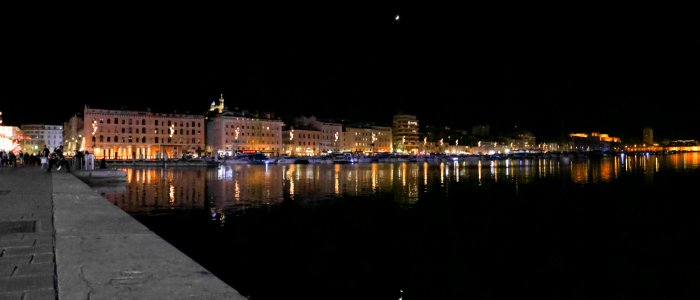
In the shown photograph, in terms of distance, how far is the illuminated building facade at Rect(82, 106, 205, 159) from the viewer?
9638 cm

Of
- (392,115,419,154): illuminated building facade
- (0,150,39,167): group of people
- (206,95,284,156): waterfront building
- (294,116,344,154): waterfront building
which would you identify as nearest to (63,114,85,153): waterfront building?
(206,95,284,156): waterfront building

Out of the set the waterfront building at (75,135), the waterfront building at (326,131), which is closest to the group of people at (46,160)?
the waterfront building at (75,135)

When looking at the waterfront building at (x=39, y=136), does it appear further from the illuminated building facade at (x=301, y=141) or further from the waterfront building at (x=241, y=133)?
the illuminated building facade at (x=301, y=141)

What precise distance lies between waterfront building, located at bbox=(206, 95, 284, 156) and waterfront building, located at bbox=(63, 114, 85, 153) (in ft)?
86.8

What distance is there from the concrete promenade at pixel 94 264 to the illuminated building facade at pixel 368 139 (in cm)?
14501

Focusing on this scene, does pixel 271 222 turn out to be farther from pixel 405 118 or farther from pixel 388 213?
pixel 405 118

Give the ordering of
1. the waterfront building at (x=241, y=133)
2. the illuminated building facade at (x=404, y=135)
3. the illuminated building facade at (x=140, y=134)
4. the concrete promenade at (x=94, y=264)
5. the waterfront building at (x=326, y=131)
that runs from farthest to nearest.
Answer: the illuminated building facade at (x=404, y=135), the waterfront building at (x=326, y=131), the waterfront building at (x=241, y=133), the illuminated building facade at (x=140, y=134), the concrete promenade at (x=94, y=264)

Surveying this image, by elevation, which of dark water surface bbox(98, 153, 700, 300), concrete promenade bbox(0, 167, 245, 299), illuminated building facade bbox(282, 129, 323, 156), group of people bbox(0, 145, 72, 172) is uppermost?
illuminated building facade bbox(282, 129, 323, 156)

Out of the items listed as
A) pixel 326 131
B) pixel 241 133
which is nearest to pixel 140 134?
pixel 241 133

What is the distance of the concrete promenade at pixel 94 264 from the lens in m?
4.11

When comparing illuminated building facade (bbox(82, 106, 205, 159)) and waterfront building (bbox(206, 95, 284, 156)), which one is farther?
waterfront building (bbox(206, 95, 284, 156))

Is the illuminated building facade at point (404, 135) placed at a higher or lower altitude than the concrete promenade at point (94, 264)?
higher

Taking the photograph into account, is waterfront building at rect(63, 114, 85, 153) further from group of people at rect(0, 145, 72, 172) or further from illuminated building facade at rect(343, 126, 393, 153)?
illuminated building facade at rect(343, 126, 393, 153)

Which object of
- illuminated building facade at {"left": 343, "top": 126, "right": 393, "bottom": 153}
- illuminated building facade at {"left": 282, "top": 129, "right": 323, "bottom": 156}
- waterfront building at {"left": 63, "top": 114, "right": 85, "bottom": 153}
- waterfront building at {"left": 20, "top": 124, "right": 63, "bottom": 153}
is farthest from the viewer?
illuminated building facade at {"left": 343, "top": 126, "right": 393, "bottom": 153}
